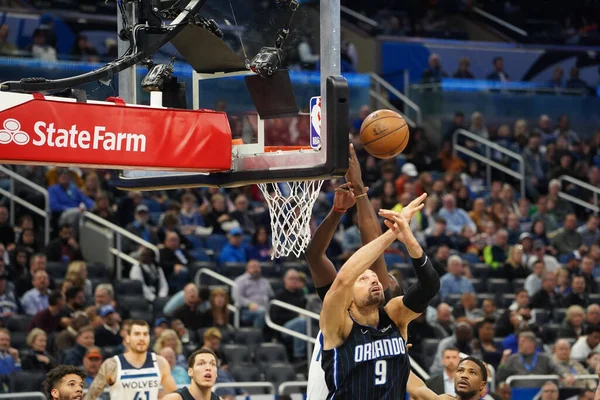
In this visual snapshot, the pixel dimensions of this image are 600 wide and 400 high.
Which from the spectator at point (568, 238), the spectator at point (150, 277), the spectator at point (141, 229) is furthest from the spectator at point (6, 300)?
the spectator at point (568, 238)

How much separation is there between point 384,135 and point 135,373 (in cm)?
335

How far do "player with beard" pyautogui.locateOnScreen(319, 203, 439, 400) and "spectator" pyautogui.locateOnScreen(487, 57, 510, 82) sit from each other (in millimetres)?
14902

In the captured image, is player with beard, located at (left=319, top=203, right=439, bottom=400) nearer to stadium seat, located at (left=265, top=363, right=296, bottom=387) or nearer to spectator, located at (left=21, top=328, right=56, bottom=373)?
spectator, located at (left=21, top=328, right=56, bottom=373)

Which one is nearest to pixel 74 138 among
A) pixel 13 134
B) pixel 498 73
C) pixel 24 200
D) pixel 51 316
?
pixel 13 134

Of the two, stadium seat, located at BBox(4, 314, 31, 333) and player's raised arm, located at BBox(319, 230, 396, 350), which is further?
stadium seat, located at BBox(4, 314, 31, 333)

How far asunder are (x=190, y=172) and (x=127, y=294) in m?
6.48

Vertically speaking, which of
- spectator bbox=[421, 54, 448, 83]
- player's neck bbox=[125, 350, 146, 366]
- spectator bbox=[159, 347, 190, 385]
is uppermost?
spectator bbox=[421, 54, 448, 83]

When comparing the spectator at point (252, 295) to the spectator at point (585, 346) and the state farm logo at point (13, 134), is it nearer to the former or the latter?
the spectator at point (585, 346)

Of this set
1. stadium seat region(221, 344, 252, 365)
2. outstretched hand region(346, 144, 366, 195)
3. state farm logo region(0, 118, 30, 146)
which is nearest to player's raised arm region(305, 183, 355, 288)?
outstretched hand region(346, 144, 366, 195)

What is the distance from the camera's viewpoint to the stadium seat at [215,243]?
1383cm

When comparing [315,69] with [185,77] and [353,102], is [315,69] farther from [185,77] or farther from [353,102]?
[353,102]

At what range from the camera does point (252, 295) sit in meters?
12.5

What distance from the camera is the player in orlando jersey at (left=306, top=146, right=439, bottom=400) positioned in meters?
5.68

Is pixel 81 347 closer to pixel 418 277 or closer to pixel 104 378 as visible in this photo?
pixel 104 378
